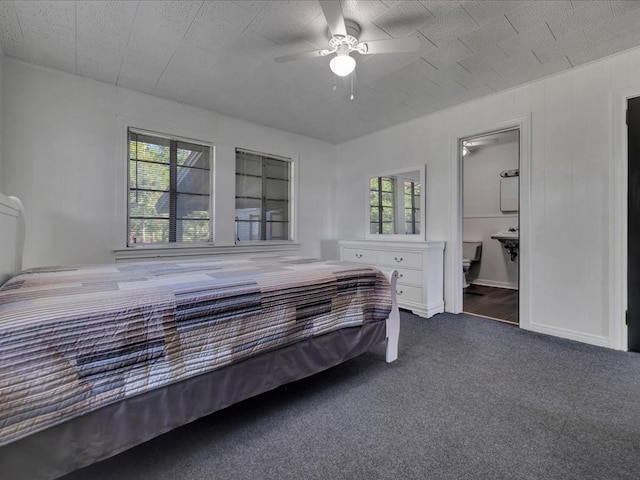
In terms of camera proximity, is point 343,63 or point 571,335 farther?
point 571,335

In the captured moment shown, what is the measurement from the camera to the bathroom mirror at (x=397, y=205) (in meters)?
3.81

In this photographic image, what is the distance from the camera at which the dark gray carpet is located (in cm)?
123

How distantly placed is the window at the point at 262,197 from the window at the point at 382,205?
122 cm

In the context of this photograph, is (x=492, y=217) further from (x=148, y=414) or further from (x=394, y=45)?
(x=148, y=414)

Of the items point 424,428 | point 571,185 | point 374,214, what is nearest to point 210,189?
point 374,214

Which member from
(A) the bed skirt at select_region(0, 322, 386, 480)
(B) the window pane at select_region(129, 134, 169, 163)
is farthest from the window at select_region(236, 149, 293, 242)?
(A) the bed skirt at select_region(0, 322, 386, 480)

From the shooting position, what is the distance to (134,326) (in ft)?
3.64

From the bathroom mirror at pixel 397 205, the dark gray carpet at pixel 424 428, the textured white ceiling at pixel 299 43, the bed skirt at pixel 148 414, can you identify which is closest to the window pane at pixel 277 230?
the bathroom mirror at pixel 397 205

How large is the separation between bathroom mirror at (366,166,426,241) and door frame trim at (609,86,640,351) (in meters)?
1.70

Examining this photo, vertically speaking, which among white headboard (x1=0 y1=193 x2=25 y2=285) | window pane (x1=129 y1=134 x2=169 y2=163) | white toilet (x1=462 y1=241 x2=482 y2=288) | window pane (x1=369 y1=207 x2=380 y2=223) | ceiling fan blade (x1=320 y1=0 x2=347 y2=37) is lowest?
white toilet (x1=462 y1=241 x2=482 y2=288)

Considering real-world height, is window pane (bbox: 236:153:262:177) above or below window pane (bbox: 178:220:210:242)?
above

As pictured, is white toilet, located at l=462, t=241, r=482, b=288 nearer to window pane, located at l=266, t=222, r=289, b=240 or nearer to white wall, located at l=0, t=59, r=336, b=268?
window pane, located at l=266, t=222, r=289, b=240

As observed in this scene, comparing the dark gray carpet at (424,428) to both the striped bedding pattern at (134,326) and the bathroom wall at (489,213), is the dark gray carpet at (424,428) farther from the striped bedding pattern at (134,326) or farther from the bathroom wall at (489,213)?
the bathroom wall at (489,213)

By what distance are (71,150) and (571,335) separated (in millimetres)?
4819
